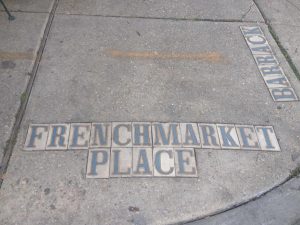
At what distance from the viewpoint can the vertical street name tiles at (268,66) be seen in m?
3.27

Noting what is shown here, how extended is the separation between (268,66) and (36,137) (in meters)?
2.24

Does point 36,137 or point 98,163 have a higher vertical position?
point 36,137

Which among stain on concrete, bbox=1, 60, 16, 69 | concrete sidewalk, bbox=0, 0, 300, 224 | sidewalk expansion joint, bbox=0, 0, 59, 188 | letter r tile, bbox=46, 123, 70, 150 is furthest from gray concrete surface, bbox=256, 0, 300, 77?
stain on concrete, bbox=1, 60, 16, 69

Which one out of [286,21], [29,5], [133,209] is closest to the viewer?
[133,209]

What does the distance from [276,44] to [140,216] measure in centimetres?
238

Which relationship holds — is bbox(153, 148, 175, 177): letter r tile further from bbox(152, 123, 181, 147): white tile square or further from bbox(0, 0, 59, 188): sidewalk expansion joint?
bbox(0, 0, 59, 188): sidewalk expansion joint

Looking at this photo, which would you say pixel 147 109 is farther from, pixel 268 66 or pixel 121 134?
pixel 268 66

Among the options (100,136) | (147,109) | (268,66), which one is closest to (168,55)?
(147,109)

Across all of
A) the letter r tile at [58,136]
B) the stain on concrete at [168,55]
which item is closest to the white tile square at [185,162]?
the letter r tile at [58,136]

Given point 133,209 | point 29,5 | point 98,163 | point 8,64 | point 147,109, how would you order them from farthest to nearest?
1. point 29,5
2. point 8,64
3. point 147,109
4. point 98,163
5. point 133,209

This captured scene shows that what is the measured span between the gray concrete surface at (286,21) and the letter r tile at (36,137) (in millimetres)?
2453

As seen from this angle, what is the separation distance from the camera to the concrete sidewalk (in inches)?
97.4

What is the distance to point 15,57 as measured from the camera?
131 inches

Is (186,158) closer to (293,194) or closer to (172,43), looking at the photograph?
(293,194)
